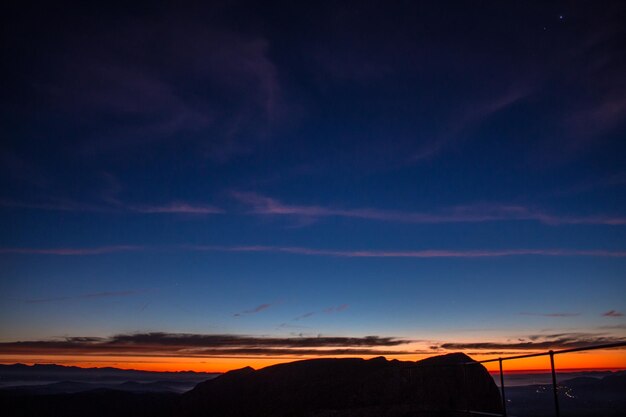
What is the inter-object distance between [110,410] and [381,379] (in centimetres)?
10124

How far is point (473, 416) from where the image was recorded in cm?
751

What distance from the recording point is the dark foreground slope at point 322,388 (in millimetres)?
40812

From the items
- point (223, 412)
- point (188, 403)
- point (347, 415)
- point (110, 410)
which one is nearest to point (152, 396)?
point (110, 410)

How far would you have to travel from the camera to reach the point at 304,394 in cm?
6444

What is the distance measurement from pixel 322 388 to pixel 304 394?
2.71 meters

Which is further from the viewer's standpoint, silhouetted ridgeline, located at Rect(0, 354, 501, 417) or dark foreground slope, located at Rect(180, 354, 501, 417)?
dark foreground slope, located at Rect(180, 354, 501, 417)

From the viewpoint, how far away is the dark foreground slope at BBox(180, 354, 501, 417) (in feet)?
134

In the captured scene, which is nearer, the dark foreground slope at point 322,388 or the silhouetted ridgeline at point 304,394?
the silhouetted ridgeline at point 304,394

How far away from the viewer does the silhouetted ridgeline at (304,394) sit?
122 ft

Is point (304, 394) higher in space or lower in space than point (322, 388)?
lower

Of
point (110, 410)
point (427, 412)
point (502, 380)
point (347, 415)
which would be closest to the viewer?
point (502, 380)

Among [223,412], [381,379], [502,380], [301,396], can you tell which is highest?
[502,380]

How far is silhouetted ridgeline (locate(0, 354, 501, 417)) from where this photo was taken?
3712 centimetres

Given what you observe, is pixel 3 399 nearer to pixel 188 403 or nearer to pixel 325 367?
pixel 188 403
